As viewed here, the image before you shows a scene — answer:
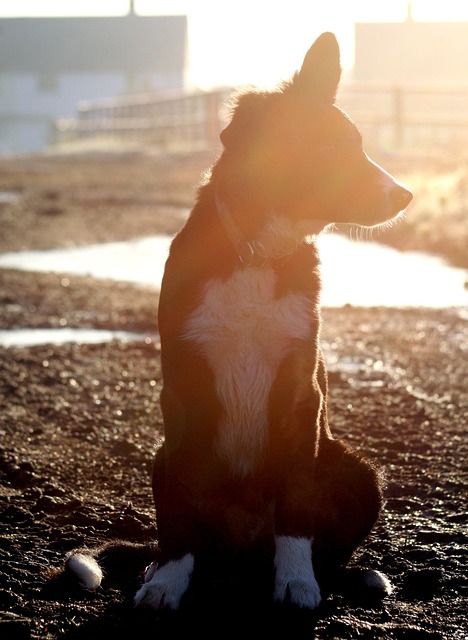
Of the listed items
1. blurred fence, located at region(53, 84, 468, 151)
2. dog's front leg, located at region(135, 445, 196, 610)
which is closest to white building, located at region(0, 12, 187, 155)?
blurred fence, located at region(53, 84, 468, 151)

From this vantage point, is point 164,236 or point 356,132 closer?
point 356,132

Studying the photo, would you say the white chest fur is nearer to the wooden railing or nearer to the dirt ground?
the dirt ground

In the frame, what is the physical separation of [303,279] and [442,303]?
5.99 m

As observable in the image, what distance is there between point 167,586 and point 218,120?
30.2 metres

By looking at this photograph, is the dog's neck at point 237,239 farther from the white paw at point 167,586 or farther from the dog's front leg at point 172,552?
the white paw at point 167,586

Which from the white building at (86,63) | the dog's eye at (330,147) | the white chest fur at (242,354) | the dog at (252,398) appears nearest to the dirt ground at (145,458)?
the dog at (252,398)

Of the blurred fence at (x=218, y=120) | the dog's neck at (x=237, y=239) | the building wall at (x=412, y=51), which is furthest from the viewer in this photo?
the building wall at (x=412, y=51)

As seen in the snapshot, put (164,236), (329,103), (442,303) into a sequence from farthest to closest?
(164,236), (442,303), (329,103)

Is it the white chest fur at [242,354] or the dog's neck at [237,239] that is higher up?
the dog's neck at [237,239]

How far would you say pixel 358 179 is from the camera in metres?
4.68

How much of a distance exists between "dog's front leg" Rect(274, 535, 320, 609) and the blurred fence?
18.6 metres

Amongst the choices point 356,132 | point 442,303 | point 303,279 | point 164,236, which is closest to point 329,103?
point 356,132

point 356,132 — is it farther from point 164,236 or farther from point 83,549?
point 164,236

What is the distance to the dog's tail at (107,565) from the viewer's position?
4246 millimetres
